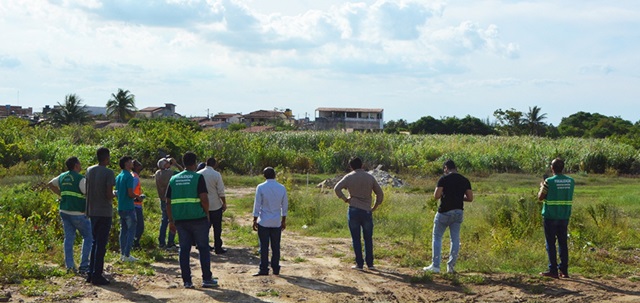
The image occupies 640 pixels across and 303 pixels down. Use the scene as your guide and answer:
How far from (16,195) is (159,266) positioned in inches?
204

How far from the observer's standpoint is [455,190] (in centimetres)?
1048

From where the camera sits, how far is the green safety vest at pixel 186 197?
930 cm

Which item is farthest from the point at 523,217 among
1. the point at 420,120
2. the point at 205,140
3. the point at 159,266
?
the point at 420,120

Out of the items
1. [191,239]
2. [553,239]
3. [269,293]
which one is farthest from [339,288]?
[553,239]

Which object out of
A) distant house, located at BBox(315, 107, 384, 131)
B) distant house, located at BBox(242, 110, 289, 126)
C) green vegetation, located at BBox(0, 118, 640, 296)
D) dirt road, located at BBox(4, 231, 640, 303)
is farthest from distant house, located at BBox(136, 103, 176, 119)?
dirt road, located at BBox(4, 231, 640, 303)

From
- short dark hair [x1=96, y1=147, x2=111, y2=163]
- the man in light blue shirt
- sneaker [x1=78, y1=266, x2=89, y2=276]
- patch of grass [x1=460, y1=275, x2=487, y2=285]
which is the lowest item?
patch of grass [x1=460, y1=275, x2=487, y2=285]

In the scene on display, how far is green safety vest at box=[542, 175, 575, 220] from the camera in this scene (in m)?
10.5

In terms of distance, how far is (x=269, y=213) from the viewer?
33.8 ft

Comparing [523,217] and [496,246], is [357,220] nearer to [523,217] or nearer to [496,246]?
[496,246]

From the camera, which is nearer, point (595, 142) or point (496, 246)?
point (496, 246)

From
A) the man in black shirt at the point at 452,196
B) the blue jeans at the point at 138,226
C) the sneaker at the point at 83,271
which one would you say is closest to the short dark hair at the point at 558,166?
the man in black shirt at the point at 452,196

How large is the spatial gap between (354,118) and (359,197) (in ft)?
246

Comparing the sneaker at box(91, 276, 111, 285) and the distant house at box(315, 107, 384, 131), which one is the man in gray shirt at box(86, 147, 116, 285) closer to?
the sneaker at box(91, 276, 111, 285)

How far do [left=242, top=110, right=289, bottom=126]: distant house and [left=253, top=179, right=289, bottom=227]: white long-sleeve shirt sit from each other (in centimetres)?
8581
